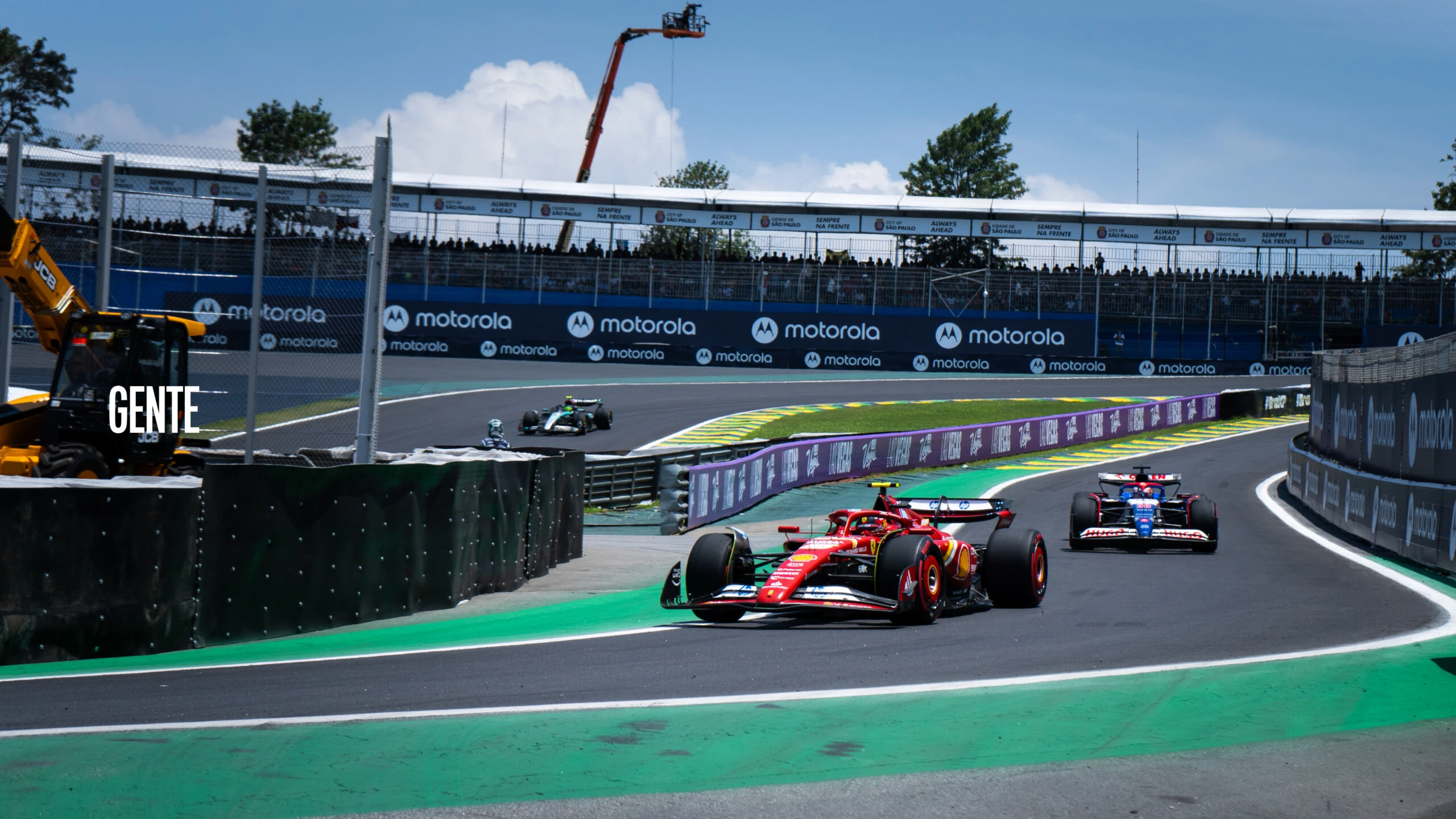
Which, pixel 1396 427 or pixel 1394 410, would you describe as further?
pixel 1394 410

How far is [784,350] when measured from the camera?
148ft

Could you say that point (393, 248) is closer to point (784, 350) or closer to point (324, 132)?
point (784, 350)

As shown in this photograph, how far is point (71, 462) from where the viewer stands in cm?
1211

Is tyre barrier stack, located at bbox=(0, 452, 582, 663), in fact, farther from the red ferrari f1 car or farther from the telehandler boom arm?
the telehandler boom arm

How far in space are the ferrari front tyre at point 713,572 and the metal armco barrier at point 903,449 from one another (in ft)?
33.8

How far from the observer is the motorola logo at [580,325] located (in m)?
44.8

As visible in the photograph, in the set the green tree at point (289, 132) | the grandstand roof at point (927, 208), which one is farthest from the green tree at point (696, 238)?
the green tree at point (289, 132)

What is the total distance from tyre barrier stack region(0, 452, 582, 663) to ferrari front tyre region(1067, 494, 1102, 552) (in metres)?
7.83

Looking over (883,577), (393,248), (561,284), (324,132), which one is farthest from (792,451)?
(324,132)

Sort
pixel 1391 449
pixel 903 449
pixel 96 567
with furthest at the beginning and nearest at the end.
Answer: pixel 903 449 < pixel 1391 449 < pixel 96 567

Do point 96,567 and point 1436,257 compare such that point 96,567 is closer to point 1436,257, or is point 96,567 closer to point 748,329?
point 748,329

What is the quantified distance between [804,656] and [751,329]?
37702 millimetres

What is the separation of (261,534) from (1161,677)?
19.9ft

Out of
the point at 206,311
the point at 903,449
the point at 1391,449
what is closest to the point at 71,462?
the point at 206,311
